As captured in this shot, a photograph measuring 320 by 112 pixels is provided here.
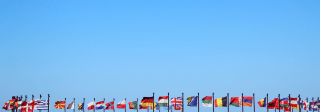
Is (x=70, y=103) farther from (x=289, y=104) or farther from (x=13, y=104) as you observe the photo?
(x=289, y=104)

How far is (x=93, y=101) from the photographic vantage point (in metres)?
93.6

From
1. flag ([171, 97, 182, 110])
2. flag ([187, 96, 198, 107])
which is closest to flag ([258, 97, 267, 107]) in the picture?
flag ([187, 96, 198, 107])

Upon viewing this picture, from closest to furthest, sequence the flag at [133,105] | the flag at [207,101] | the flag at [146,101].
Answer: the flag at [207,101] < the flag at [146,101] < the flag at [133,105]

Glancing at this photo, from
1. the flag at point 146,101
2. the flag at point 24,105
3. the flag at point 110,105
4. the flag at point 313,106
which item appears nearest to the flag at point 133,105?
the flag at point 110,105

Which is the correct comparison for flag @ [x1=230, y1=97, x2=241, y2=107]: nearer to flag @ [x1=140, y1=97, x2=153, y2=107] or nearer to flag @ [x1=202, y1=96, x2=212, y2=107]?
flag @ [x1=202, y1=96, x2=212, y2=107]

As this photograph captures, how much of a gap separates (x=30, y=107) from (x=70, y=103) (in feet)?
44.0

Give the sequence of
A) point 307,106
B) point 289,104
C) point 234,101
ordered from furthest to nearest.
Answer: point 307,106 → point 289,104 → point 234,101

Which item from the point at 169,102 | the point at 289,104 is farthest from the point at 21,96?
the point at 289,104

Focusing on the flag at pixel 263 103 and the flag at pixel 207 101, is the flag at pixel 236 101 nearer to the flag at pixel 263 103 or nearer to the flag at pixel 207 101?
the flag at pixel 207 101

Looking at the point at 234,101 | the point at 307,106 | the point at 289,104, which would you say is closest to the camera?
the point at 234,101

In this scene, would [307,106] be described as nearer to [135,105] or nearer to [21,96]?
[135,105]

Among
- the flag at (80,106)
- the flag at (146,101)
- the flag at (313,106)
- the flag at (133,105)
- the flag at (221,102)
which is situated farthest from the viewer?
the flag at (80,106)

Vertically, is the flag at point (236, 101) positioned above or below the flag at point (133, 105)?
above

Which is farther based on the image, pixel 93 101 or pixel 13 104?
pixel 93 101
